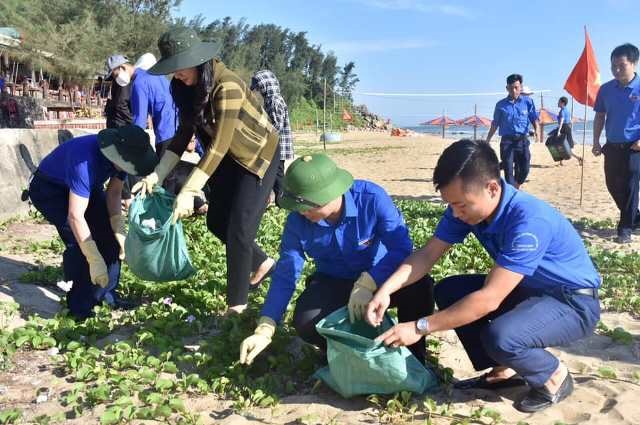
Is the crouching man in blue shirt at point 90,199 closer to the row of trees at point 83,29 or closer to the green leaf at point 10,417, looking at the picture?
the green leaf at point 10,417

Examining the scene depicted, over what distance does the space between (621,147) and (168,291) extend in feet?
14.4

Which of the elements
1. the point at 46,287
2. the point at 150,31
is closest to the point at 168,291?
the point at 46,287

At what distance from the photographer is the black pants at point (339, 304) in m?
2.75

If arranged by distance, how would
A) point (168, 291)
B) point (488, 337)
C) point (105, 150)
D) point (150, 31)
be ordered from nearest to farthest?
1. point (488, 337)
2. point (105, 150)
3. point (168, 291)
4. point (150, 31)

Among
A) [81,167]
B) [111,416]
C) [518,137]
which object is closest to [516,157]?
[518,137]

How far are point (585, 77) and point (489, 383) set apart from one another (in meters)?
7.37

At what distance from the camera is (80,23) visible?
896 inches

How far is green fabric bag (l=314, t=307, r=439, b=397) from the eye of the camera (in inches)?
95.0

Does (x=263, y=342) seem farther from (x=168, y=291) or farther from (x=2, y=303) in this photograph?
(x=2, y=303)

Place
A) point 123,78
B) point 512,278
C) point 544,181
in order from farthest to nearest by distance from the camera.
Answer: point 544,181 < point 123,78 < point 512,278

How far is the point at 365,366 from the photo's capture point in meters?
2.43

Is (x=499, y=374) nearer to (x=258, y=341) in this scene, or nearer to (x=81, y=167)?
(x=258, y=341)

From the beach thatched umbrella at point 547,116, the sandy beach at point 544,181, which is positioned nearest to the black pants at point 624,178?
the sandy beach at point 544,181

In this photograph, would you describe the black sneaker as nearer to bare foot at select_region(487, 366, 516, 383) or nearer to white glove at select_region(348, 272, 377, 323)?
bare foot at select_region(487, 366, 516, 383)
